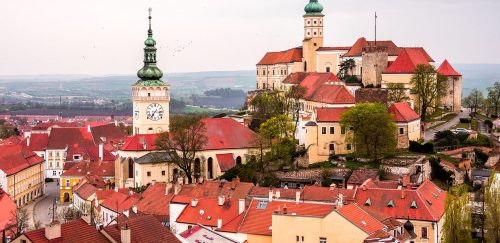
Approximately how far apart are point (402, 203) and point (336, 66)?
50.2 metres

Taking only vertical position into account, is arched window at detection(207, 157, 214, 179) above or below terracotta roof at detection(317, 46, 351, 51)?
below

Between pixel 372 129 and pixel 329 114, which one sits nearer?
pixel 372 129

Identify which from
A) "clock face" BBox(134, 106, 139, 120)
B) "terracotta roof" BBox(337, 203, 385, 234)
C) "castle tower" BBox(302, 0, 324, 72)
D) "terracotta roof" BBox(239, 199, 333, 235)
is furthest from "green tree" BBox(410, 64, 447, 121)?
"terracotta roof" BBox(337, 203, 385, 234)

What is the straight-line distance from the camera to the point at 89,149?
9788 cm

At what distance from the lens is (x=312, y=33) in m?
103

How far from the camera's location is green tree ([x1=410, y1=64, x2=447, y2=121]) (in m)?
76.3

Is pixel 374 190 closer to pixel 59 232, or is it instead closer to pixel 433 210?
pixel 433 210

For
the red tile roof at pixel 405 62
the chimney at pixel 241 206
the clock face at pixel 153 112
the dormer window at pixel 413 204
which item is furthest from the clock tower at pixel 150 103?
the dormer window at pixel 413 204

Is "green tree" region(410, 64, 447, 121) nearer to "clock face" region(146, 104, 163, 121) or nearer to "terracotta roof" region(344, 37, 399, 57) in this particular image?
"terracotta roof" region(344, 37, 399, 57)

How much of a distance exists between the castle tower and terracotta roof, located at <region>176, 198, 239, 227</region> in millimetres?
52691

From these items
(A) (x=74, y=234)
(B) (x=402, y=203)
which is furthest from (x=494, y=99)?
(A) (x=74, y=234)

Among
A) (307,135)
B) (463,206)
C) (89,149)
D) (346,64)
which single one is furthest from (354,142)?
(89,149)

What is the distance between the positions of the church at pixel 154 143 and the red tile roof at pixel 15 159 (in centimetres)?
1068

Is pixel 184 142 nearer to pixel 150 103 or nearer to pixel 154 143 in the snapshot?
pixel 154 143
